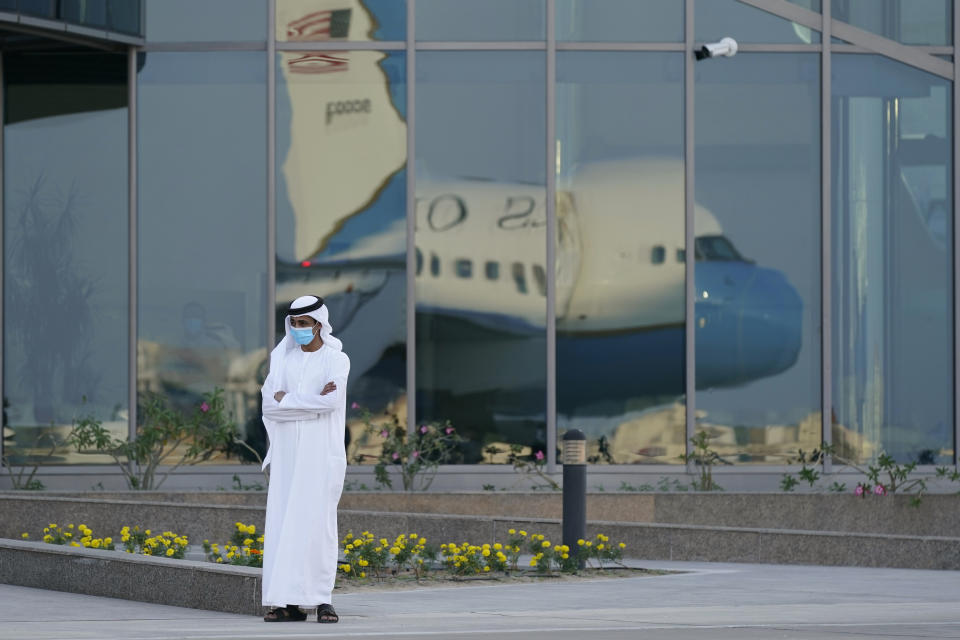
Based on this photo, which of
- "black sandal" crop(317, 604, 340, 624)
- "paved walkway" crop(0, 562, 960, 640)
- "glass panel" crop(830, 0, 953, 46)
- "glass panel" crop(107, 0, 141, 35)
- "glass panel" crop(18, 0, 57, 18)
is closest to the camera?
"paved walkway" crop(0, 562, 960, 640)

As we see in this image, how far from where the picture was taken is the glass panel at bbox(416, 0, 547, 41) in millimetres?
17500

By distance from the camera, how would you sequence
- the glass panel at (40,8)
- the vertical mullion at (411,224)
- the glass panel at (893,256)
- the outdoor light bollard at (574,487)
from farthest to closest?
the glass panel at (893,256)
the vertical mullion at (411,224)
the glass panel at (40,8)
the outdoor light bollard at (574,487)

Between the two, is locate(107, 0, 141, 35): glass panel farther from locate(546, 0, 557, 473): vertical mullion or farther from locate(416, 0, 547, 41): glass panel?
locate(546, 0, 557, 473): vertical mullion

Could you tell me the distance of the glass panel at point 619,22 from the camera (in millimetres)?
17578

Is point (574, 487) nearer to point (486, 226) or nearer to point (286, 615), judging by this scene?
point (286, 615)

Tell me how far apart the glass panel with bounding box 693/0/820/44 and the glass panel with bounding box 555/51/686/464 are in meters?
0.44

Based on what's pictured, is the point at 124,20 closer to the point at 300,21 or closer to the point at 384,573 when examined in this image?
the point at 300,21

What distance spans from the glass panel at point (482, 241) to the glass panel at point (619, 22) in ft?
1.68

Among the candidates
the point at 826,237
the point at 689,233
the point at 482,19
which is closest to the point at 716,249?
the point at 689,233

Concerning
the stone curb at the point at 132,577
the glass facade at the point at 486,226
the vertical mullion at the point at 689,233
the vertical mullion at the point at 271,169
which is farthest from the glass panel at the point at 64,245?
the stone curb at the point at 132,577

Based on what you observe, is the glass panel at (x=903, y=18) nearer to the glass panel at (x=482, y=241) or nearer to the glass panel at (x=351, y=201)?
the glass panel at (x=482, y=241)

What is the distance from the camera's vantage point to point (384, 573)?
11125mm

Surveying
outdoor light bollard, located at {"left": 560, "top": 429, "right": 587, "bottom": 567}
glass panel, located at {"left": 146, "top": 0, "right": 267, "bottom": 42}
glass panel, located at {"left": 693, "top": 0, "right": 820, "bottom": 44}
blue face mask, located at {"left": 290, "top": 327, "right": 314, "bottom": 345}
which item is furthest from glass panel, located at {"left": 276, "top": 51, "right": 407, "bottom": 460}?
blue face mask, located at {"left": 290, "top": 327, "right": 314, "bottom": 345}

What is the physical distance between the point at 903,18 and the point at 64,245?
341 inches
